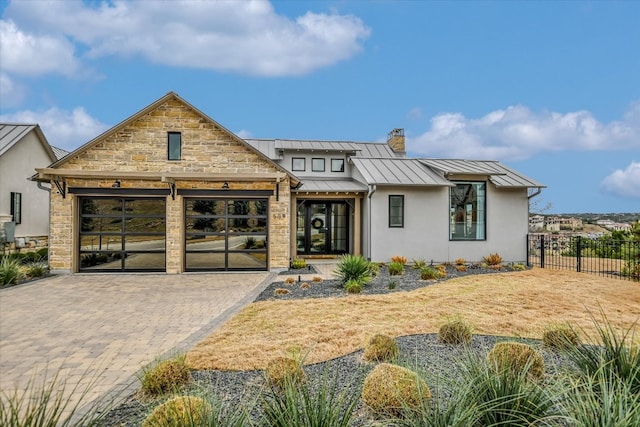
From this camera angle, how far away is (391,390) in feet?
10.5

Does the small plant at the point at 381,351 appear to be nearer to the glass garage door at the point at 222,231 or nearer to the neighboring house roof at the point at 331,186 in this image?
the glass garage door at the point at 222,231

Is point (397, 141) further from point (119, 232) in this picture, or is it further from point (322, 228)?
point (119, 232)

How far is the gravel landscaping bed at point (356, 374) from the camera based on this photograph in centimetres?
328

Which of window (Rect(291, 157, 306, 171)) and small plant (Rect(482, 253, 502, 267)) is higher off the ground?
window (Rect(291, 157, 306, 171))

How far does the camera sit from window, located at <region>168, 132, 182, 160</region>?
13.5 meters

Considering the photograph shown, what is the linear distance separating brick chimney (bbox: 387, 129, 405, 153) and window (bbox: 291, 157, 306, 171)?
6368 millimetres

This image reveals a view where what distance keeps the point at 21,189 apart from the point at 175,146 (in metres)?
9.13

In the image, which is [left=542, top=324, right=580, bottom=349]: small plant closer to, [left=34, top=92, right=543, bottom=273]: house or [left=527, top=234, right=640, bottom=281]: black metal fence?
[left=527, top=234, right=640, bottom=281]: black metal fence

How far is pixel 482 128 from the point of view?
66.1 ft

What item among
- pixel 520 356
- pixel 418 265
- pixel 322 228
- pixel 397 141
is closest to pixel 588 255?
pixel 418 265

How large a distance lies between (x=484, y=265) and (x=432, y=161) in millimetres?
5254

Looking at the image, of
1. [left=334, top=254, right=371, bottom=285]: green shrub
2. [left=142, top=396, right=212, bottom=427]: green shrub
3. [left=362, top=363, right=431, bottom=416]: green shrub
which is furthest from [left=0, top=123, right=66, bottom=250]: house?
[left=362, top=363, right=431, bottom=416]: green shrub

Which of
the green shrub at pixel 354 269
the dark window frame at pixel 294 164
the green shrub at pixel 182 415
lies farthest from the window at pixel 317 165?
the green shrub at pixel 182 415

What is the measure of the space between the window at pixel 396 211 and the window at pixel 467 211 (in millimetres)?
2174
